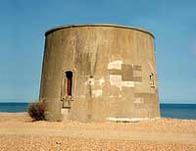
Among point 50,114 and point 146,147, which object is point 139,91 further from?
point 146,147

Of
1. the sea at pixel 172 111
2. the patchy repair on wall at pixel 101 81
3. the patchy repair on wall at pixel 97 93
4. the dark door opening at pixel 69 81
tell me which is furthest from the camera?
the sea at pixel 172 111

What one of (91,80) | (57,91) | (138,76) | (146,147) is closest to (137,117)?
(138,76)

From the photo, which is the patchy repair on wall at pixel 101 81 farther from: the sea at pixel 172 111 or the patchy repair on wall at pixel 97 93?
the sea at pixel 172 111

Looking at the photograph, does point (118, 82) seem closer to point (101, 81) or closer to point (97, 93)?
point (101, 81)

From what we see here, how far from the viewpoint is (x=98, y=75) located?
47.0 feet

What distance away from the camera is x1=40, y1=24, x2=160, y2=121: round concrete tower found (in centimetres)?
1417

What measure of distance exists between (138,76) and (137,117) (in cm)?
248

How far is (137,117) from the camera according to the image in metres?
14.6

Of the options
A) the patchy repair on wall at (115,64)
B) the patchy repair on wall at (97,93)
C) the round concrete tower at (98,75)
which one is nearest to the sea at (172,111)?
the round concrete tower at (98,75)

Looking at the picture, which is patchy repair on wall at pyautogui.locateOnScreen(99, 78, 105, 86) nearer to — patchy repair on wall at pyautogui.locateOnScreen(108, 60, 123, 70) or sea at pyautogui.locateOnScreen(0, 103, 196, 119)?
patchy repair on wall at pyautogui.locateOnScreen(108, 60, 123, 70)

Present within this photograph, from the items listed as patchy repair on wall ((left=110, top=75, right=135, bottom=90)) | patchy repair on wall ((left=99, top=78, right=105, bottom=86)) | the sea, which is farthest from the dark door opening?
the sea

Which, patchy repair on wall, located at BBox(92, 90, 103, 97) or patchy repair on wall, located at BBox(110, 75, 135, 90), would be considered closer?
patchy repair on wall, located at BBox(92, 90, 103, 97)

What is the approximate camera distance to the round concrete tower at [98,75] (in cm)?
1417

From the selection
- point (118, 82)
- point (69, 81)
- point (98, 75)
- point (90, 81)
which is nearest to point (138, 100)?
point (118, 82)
